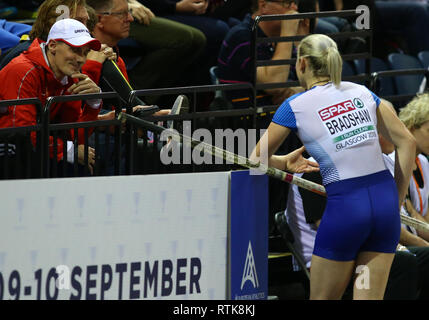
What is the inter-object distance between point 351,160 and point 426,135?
5.80ft

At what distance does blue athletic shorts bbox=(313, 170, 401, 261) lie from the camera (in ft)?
16.4

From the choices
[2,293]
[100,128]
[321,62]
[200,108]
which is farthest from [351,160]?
[200,108]

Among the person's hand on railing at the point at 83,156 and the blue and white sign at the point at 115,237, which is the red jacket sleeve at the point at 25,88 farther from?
the blue and white sign at the point at 115,237

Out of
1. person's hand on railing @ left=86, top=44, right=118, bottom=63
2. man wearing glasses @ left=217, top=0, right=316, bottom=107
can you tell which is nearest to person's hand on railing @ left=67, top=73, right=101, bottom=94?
person's hand on railing @ left=86, top=44, right=118, bottom=63

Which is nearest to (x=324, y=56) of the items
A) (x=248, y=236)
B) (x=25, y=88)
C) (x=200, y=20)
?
(x=248, y=236)

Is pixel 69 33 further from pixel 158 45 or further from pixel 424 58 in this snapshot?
pixel 424 58

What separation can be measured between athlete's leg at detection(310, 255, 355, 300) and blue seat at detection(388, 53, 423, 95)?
13.9 ft

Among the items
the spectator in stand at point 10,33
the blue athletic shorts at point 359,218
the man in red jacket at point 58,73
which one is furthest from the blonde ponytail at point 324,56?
the spectator in stand at point 10,33

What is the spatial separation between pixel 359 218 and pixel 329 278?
400mm

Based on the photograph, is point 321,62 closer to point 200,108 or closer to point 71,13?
point 71,13

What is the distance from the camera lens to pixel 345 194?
502 cm

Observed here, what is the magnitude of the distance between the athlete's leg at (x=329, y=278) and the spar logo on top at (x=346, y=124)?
2.19ft

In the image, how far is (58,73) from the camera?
216 inches

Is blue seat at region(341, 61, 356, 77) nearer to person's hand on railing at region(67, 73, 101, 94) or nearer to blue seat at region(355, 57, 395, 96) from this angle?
blue seat at region(355, 57, 395, 96)
